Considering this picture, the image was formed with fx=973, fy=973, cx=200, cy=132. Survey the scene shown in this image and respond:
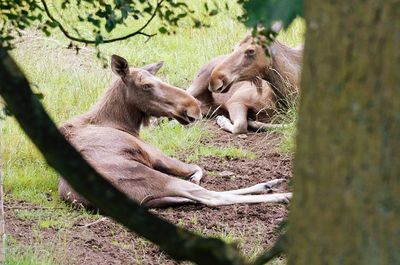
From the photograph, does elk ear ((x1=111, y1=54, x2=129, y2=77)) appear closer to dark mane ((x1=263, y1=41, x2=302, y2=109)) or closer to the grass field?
the grass field

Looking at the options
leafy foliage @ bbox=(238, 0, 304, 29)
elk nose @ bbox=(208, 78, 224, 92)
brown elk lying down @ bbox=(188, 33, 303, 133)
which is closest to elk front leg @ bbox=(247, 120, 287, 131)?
brown elk lying down @ bbox=(188, 33, 303, 133)

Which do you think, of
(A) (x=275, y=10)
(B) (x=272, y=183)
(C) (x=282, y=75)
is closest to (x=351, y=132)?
(A) (x=275, y=10)

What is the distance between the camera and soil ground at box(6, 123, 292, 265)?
6.58 metres

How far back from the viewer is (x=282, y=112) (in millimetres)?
10836

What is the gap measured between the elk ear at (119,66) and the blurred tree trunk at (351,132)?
714 cm

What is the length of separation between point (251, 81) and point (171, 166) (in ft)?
8.33

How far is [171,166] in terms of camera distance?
8.65 m

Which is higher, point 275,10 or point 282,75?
point 275,10

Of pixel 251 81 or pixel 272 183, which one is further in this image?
pixel 251 81

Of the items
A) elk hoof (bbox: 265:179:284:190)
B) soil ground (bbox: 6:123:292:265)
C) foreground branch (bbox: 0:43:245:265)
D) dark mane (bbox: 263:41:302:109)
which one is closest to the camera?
foreground branch (bbox: 0:43:245:265)

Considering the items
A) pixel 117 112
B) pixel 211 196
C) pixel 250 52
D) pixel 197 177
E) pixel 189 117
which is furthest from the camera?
pixel 250 52

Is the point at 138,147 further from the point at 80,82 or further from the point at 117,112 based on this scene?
the point at 80,82

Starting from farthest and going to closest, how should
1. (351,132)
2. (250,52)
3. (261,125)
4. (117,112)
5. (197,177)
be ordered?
(261,125)
(250,52)
(117,112)
(197,177)
(351,132)

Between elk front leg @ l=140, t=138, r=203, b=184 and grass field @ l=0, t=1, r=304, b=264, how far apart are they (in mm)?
691
